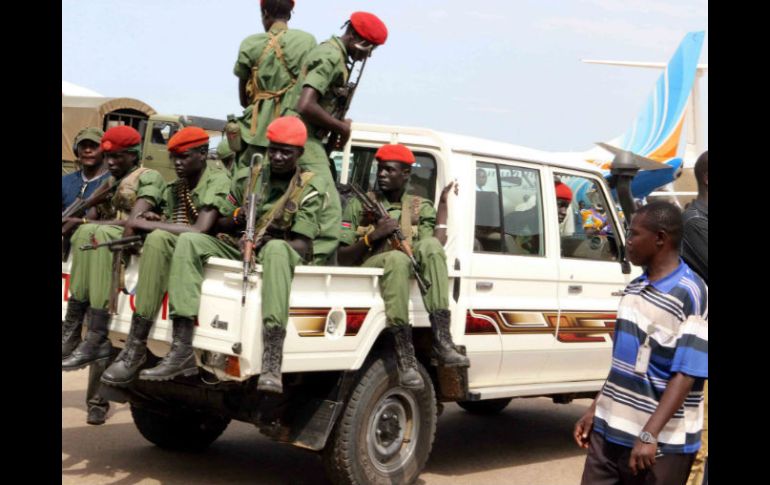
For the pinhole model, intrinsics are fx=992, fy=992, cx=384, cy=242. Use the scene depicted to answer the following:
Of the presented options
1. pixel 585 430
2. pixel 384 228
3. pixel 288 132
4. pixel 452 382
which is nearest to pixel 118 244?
pixel 288 132

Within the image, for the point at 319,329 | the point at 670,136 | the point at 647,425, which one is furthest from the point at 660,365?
the point at 670,136

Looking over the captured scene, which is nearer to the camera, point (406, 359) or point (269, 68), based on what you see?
point (406, 359)

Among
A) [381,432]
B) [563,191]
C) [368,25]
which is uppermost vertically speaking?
[368,25]

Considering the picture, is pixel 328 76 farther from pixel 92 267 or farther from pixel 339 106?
pixel 92 267

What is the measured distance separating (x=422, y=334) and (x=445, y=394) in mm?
424

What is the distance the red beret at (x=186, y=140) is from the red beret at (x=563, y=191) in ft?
8.18

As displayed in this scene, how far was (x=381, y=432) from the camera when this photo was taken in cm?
577

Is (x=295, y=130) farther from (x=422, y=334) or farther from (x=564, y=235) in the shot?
(x=564, y=235)

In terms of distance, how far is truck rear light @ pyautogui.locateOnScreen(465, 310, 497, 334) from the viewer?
20.2 ft

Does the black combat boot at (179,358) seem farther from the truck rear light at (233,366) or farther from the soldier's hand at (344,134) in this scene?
the soldier's hand at (344,134)

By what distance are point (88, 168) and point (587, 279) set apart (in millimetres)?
3507

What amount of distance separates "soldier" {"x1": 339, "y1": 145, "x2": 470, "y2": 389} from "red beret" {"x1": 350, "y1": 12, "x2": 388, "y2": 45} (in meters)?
0.71

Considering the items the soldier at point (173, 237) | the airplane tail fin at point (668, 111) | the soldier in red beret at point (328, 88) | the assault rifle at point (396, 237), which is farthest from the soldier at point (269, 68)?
the airplane tail fin at point (668, 111)

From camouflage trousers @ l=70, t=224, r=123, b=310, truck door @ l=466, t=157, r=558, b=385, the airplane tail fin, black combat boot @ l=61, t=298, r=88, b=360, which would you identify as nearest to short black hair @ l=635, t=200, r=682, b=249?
truck door @ l=466, t=157, r=558, b=385
